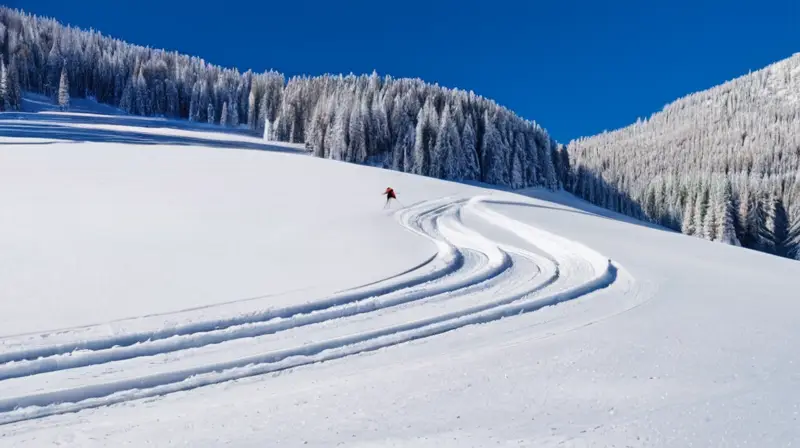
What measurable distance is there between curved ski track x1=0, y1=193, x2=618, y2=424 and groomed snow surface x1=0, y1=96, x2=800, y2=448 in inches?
1.2

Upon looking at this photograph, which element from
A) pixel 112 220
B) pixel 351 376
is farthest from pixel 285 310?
pixel 112 220

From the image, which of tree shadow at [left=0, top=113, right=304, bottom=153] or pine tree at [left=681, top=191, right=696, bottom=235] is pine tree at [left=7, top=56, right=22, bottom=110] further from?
pine tree at [left=681, top=191, right=696, bottom=235]

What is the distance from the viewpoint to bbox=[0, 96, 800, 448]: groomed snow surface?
14.8 ft

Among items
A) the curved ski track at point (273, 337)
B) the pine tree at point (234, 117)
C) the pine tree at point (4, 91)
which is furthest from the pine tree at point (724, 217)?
the pine tree at point (4, 91)

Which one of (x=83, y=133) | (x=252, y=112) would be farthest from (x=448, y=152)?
(x=252, y=112)

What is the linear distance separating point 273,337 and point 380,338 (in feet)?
4.46

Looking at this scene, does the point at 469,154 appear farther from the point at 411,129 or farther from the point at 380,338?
the point at 380,338

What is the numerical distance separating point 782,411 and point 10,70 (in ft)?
318

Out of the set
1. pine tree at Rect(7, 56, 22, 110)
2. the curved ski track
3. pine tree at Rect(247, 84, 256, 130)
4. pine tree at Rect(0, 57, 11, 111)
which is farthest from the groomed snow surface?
pine tree at Rect(247, 84, 256, 130)

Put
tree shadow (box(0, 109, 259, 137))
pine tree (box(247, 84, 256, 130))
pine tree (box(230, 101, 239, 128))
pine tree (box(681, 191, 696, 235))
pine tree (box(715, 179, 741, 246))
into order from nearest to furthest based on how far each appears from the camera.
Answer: pine tree (box(715, 179, 741, 246))
pine tree (box(681, 191, 696, 235))
tree shadow (box(0, 109, 259, 137))
pine tree (box(247, 84, 256, 130))
pine tree (box(230, 101, 239, 128))

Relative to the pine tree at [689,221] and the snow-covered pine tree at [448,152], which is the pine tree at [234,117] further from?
the pine tree at [689,221]

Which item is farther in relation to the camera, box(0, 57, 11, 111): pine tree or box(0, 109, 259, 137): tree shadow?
box(0, 57, 11, 111): pine tree

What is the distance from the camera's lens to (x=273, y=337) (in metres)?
6.56

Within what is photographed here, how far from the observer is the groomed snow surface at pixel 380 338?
4512mm
